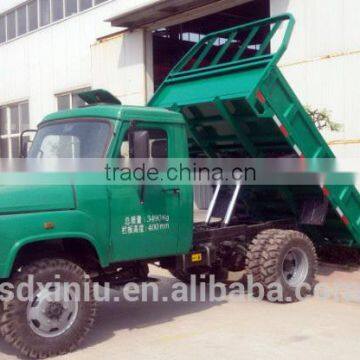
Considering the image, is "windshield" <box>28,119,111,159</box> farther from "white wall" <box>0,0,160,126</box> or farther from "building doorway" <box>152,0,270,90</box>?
"building doorway" <box>152,0,270,90</box>

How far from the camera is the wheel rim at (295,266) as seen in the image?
Result: 731 centimetres

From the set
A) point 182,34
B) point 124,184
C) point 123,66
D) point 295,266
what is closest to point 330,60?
point 295,266

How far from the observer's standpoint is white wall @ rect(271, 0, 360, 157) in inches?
402

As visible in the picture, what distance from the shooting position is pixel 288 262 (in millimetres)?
7383

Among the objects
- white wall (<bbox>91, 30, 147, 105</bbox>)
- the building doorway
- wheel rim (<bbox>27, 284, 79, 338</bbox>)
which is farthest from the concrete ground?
the building doorway

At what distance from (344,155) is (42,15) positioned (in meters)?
14.1

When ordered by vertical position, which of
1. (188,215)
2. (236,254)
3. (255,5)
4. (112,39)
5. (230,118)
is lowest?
(236,254)

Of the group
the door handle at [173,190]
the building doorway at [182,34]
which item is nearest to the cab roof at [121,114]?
the door handle at [173,190]

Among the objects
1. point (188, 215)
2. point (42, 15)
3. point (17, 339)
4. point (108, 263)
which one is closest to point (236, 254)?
point (188, 215)

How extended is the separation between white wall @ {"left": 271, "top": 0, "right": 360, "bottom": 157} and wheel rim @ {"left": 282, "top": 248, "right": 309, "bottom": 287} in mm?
3606

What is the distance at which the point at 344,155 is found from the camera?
10.4m

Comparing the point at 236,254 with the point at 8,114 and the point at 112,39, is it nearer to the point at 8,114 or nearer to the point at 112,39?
the point at 112,39

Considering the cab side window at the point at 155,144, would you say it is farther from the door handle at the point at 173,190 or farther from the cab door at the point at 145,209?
the door handle at the point at 173,190

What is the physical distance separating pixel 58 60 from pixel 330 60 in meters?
11.3
